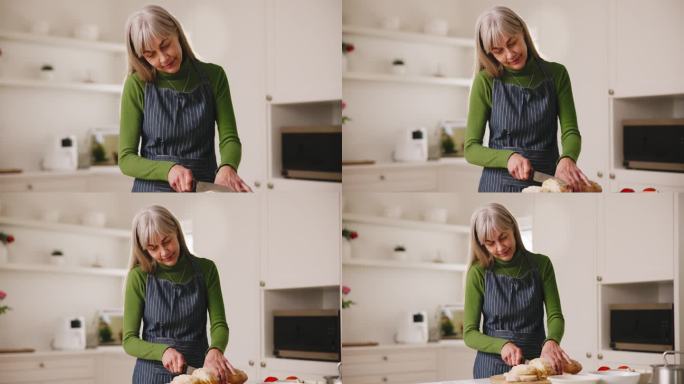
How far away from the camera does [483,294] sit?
3.63 m

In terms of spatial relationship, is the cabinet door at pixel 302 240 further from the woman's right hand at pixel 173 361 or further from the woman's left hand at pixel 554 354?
the woman's left hand at pixel 554 354

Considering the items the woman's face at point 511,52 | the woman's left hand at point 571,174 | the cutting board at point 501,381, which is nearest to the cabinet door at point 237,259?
the cutting board at point 501,381

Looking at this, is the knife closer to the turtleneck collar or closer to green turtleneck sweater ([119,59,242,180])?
green turtleneck sweater ([119,59,242,180])

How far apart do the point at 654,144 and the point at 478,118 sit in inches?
28.8

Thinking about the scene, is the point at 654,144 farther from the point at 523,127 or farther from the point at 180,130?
the point at 180,130

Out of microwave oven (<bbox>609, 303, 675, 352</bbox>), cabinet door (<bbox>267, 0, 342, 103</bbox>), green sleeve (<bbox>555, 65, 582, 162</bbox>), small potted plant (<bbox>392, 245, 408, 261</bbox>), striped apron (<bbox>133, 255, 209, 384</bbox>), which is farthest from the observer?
microwave oven (<bbox>609, 303, 675, 352</bbox>)

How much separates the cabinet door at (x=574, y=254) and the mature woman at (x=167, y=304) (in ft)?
4.13

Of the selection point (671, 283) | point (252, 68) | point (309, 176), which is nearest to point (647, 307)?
point (671, 283)

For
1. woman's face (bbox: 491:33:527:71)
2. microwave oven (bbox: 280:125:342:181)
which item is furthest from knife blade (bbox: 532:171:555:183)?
microwave oven (bbox: 280:125:342:181)

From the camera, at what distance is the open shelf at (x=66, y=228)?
Result: 326cm

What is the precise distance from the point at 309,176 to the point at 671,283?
151 cm

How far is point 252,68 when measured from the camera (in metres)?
3.44

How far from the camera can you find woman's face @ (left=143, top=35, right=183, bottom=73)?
10.9 feet

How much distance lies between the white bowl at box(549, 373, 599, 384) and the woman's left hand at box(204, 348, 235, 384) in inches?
47.8
